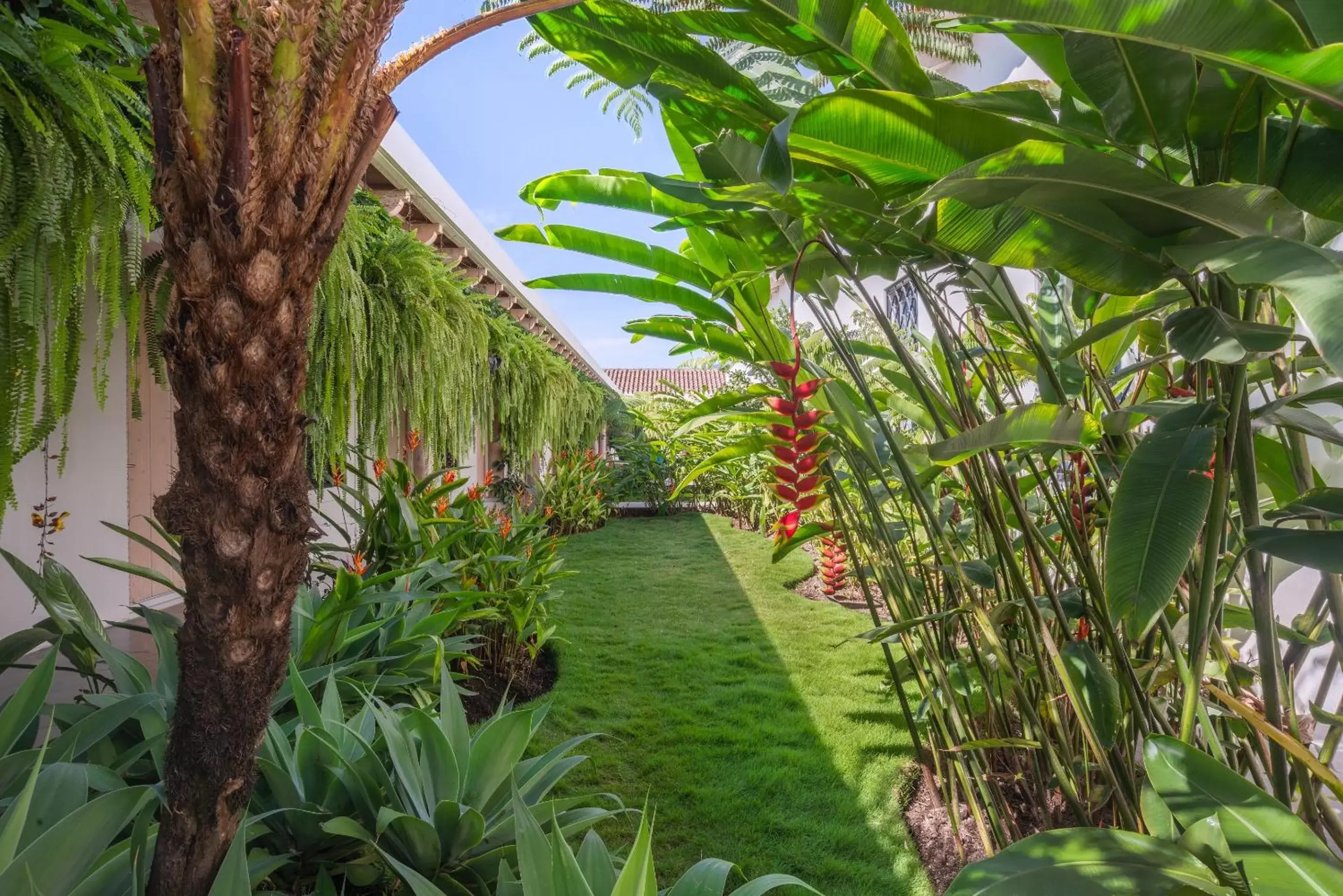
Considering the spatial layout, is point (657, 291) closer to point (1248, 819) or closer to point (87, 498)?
point (1248, 819)

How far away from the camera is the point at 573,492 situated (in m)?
7.50

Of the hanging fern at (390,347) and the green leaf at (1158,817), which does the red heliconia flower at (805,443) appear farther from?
the hanging fern at (390,347)

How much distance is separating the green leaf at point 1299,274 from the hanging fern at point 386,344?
5.84ft

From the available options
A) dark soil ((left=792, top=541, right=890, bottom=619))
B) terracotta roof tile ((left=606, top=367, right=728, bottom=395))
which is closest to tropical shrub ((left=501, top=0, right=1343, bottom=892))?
dark soil ((left=792, top=541, right=890, bottom=619))

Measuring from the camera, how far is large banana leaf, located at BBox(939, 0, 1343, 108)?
51 cm

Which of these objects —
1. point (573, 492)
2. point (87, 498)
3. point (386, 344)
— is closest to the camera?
point (87, 498)

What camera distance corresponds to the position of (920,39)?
718cm

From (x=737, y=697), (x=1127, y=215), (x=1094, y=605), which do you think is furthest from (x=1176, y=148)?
(x=737, y=697)

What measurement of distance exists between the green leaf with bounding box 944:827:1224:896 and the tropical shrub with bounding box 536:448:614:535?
588 cm

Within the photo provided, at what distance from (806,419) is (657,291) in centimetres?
54

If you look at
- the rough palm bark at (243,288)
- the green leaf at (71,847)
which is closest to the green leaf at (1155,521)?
the rough palm bark at (243,288)

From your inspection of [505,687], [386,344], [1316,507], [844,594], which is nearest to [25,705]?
[386,344]

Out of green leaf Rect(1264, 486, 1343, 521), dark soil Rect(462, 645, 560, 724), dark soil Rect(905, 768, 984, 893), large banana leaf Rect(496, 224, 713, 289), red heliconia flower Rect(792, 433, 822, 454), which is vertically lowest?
dark soil Rect(905, 768, 984, 893)

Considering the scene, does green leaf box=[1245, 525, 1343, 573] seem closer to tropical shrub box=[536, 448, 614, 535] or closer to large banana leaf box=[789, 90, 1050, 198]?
large banana leaf box=[789, 90, 1050, 198]
